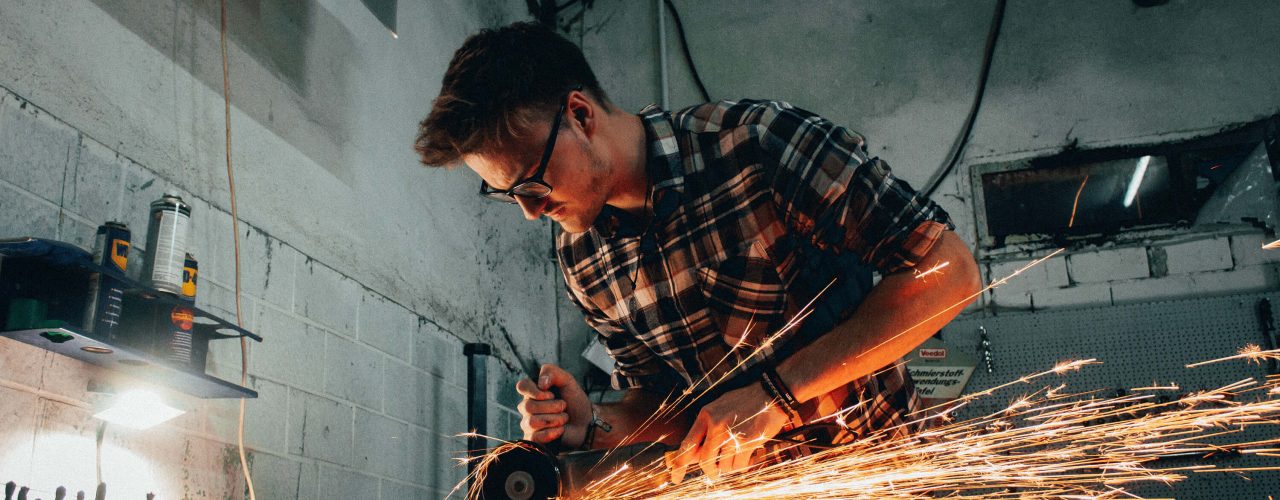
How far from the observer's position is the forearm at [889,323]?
168 cm

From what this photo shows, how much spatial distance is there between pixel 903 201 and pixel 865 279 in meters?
0.32

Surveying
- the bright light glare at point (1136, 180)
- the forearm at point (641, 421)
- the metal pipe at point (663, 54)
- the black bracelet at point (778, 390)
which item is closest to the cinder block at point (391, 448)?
the forearm at point (641, 421)

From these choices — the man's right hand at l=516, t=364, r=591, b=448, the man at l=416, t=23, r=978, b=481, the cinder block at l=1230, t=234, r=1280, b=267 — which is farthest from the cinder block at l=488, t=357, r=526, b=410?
the cinder block at l=1230, t=234, r=1280, b=267

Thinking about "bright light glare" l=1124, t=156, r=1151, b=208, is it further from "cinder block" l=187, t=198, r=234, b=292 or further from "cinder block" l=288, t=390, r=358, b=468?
"cinder block" l=187, t=198, r=234, b=292

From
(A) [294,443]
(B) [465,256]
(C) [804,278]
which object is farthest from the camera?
(B) [465,256]

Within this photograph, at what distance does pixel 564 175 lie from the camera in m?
1.86

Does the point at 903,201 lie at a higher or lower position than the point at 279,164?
lower

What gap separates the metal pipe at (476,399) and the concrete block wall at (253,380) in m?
0.07

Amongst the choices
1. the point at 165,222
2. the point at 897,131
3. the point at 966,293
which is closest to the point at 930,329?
the point at 966,293

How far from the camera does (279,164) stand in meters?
2.47

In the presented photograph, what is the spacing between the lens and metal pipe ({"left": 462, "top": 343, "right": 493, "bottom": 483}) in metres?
3.22

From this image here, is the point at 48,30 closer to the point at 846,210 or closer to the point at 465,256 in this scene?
the point at 846,210

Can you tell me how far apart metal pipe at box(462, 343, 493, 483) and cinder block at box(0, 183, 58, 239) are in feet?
5.43

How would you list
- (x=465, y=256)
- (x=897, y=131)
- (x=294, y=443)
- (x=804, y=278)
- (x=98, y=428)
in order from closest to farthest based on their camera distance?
(x=98, y=428)
(x=804, y=278)
(x=294, y=443)
(x=465, y=256)
(x=897, y=131)
